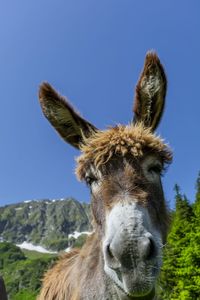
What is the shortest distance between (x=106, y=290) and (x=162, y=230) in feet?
3.07

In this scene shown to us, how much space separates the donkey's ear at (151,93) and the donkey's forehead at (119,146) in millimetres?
318

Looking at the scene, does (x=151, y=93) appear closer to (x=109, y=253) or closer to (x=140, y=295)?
(x=109, y=253)

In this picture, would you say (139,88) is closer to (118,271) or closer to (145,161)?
(145,161)

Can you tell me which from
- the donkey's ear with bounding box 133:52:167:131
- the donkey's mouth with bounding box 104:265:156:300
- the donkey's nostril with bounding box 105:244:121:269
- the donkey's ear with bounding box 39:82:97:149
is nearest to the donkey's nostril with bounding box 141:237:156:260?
the donkey's mouth with bounding box 104:265:156:300

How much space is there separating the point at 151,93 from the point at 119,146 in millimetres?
1197

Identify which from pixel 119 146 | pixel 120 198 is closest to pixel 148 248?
pixel 120 198

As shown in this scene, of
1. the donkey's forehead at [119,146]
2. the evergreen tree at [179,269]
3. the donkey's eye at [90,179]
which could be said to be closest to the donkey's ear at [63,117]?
the donkey's forehead at [119,146]

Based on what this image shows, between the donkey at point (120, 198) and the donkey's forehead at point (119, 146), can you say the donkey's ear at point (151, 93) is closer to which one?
the donkey at point (120, 198)

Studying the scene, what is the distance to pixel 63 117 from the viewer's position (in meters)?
5.23

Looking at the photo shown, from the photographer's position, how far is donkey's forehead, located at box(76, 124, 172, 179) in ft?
14.9

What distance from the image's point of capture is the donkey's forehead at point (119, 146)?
454 cm

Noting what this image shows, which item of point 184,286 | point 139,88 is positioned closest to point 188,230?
point 184,286

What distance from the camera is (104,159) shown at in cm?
450

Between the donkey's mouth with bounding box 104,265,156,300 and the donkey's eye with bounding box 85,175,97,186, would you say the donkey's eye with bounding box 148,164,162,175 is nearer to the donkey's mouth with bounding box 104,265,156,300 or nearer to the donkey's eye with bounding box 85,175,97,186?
the donkey's eye with bounding box 85,175,97,186
